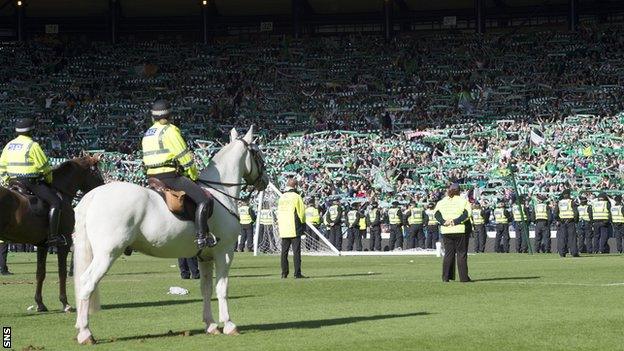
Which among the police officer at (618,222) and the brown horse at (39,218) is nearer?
the brown horse at (39,218)

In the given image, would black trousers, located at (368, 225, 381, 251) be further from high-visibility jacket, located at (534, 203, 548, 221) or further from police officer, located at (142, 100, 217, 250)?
police officer, located at (142, 100, 217, 250)

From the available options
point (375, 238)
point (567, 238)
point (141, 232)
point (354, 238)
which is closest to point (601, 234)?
point (567, 238)

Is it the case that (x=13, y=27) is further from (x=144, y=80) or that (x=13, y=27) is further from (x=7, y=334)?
(x=7, y=334)

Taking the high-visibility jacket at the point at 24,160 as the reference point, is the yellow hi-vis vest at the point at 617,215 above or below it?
below

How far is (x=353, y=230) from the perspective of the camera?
160 ft

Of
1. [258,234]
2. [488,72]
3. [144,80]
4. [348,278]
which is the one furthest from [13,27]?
[348,278]

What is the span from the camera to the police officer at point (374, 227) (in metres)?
48.6

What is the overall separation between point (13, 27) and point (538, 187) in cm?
3988

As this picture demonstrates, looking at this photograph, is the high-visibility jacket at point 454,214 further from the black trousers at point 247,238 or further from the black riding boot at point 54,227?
the black trousers at point 247,238

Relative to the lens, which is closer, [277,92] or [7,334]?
[7,334]

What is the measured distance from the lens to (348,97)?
67.1 metres

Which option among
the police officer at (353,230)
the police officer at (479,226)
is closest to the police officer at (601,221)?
the police officer at (479,226)

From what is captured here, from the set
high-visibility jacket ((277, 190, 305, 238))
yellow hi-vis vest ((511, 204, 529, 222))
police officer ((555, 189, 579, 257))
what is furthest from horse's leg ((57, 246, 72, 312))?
yellow hi-vis vest ((511, 204, 529, 222))

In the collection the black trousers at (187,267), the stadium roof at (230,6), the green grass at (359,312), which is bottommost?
the green grass at (359,312)
